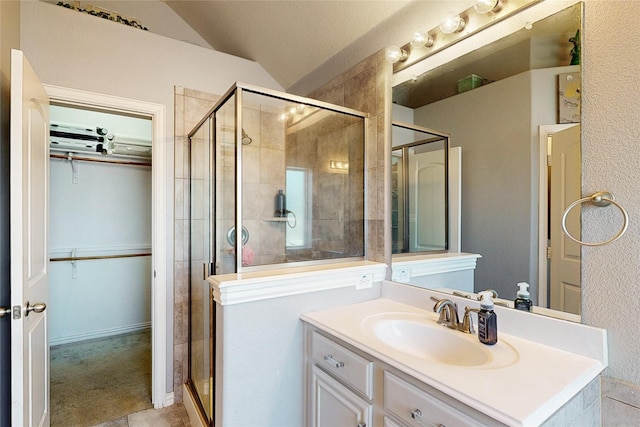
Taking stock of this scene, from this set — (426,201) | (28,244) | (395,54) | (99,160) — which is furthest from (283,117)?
(99,160)

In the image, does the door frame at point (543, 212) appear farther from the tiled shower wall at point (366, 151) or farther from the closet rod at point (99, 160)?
the closet rod at point (99, 160)

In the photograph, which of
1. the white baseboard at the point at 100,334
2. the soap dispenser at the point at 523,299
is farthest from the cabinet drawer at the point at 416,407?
the white baseboard at the point at 100,334

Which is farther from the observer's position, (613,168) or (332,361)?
(332,361)

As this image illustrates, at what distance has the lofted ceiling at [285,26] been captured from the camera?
1.83m

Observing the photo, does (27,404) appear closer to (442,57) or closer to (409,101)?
(409,101)

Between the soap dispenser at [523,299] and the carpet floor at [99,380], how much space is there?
2431 mm

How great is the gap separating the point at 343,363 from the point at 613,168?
1168 mm

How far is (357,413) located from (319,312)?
484 millimetres

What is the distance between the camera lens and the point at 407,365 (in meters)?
1.01

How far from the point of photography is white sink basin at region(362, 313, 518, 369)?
3.67 feet

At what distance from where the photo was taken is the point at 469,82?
4.89 feet

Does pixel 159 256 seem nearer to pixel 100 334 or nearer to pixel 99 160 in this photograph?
pixel 99 160

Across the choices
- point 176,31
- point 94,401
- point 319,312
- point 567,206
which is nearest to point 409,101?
point 567,206

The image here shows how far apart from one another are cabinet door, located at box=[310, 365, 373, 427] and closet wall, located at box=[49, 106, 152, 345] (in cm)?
291
